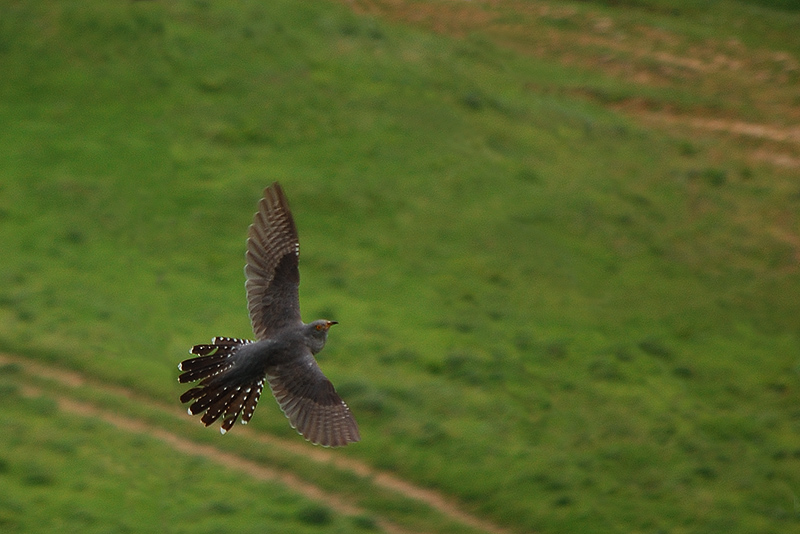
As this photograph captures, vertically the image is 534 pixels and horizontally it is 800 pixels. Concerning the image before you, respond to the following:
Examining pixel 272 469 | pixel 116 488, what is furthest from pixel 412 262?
pixel 116 488

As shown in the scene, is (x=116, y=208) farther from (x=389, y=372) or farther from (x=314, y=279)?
(x=389, y=372)

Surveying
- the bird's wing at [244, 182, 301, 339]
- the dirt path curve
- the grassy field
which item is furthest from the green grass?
the bird's wing at [244, 182, 301, 339]

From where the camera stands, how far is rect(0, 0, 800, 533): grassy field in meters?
26.3

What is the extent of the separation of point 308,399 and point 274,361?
75 cm

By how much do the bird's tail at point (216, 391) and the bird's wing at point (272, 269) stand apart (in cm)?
156

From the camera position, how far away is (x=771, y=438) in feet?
102

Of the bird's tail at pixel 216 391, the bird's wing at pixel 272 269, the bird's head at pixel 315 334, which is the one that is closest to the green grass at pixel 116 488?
the bird's wing at pixel 272 269

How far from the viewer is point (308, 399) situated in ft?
53.9

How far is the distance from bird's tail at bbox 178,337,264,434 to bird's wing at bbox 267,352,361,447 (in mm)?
635

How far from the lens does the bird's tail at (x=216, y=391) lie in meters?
15.4

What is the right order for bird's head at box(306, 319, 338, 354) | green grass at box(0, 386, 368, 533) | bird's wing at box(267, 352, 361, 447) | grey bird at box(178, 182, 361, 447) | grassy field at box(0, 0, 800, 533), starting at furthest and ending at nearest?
grassy field at box(0, 0, 800, 533)
green grass at box(0, 386, 368, 533)
bird's head at box(306, 319, 338, 354)
bird's wing at box(267, 352, 361, 447)
grey bird at box(178, 182, 361, 447)

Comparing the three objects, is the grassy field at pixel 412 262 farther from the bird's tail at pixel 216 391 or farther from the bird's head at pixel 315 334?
the bird's tail at pixel 216 391

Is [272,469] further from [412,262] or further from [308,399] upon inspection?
[412,262]

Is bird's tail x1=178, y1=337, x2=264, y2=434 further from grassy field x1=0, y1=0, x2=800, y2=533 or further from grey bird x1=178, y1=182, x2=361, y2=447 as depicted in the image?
grassy field x1=0, y1=0, x2=800, y2=533
